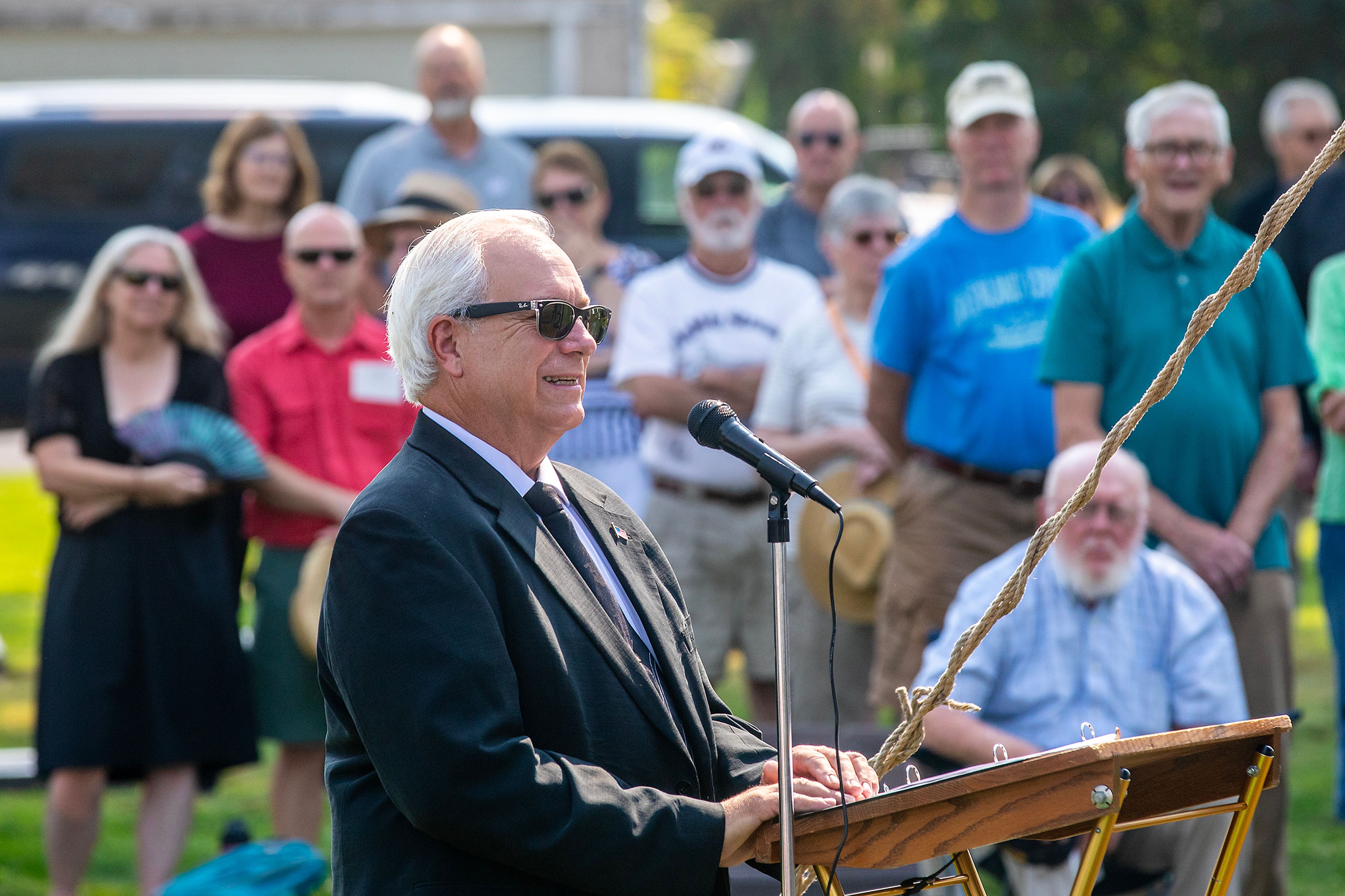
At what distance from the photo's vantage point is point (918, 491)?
217 inches

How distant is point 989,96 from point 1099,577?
196 centimetres

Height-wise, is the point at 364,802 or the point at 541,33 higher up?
the point at 541,33

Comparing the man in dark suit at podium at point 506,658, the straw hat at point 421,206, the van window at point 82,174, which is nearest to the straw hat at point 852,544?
the straw hat at point 421,206

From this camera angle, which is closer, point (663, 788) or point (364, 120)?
point (663, 788)

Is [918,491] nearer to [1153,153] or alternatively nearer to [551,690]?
[1153,153]

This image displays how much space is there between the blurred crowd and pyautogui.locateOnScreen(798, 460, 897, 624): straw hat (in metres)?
0.01

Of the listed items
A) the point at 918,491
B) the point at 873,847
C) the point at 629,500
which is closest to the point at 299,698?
the point at 629,500

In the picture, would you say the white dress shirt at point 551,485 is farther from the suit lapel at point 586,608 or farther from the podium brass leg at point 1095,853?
the podium brass leg at point 1095,853

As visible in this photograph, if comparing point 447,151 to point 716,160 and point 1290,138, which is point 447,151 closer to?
point 716,160

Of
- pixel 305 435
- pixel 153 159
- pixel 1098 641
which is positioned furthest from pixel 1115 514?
pixel 153 159

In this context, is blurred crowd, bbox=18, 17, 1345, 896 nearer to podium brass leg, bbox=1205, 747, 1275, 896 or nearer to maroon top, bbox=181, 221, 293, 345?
maroon top, bbox=181, 221, 293, 345

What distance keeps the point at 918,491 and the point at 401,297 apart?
10.3ft

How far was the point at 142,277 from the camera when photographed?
18.4 feet

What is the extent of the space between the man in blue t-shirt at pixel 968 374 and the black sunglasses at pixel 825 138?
6.85 ft
